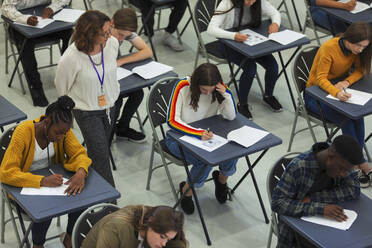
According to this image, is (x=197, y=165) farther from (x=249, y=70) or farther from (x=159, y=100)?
(x=249, y=70)

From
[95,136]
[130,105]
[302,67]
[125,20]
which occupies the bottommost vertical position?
[130,105]

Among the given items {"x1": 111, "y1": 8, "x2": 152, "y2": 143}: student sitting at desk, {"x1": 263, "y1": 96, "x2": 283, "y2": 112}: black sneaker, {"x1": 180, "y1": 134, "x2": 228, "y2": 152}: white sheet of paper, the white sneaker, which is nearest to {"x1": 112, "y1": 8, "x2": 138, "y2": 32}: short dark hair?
{"x1": 111, "y1": 8, "x2": 152, "y2": 143}: student sitting at desk

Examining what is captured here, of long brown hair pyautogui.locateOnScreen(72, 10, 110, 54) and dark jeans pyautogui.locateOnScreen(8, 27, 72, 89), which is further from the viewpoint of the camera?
dark jeans pyautogui.locateOnScreen(8, 27, 72, 89)

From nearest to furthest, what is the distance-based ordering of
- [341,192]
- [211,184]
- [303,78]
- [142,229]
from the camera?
[142,229] → [341,192] → [211,184] → [303,78]

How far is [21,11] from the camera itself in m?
6.26

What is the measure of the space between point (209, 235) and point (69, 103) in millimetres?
1410

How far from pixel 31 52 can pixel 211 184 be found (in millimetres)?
2019

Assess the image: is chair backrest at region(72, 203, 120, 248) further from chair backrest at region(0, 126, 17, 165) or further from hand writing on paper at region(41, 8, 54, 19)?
hand writing on paper at region(41, 8, 54, 19)

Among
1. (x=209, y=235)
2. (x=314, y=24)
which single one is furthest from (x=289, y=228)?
(x=314, y=24)

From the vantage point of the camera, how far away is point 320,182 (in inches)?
150

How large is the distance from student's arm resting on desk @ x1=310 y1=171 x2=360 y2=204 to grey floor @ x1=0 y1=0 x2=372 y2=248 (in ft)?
2.93

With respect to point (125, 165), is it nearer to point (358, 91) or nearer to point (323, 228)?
point (358, 91)

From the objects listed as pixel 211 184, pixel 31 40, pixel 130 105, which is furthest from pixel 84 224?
pixel 31 40

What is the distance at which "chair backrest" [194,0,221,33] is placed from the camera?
6.25m
